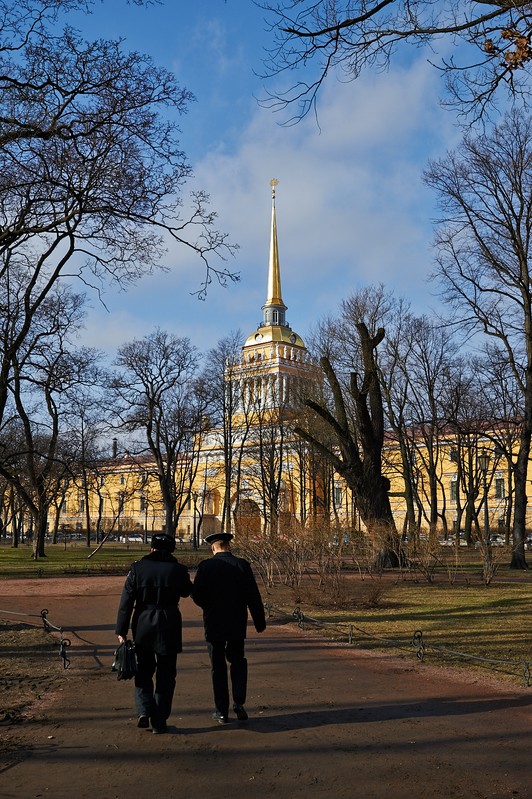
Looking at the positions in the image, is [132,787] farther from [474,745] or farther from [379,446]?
[379,446]

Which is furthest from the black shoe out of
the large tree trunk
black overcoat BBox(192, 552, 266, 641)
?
the large tree trunk

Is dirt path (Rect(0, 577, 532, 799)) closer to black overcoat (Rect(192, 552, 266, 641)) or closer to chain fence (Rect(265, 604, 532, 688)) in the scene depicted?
chain fence (Rect(265, 604, 532, 688))

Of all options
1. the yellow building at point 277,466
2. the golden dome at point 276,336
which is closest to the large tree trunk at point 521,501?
the yellow building at point 277,466

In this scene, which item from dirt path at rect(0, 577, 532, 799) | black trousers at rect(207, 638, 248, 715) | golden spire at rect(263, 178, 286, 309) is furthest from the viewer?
golden spire at rect(263, 178, 286, 309)

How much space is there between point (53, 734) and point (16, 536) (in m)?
59.1

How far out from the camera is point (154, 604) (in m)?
6.53

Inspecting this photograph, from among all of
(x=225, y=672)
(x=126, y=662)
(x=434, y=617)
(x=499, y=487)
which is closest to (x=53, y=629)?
(x=434, y=617)

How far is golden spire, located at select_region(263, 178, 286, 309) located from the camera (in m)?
84.1

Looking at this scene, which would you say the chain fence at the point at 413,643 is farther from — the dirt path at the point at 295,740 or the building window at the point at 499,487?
the building window at the point at 499,487

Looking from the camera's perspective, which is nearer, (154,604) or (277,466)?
(154,604)

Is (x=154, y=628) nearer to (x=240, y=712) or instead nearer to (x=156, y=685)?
(x=156, y=685)

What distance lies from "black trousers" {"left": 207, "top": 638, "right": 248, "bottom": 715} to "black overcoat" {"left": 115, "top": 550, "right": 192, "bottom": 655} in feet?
1.40

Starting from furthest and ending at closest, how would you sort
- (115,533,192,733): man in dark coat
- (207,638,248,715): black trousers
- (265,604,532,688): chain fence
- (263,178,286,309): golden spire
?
(263,178,286,309): golden spire → (265,604,532,688): chain fence → (207,638,248,715): black trousers → (115,533,192,733): man in dark coat

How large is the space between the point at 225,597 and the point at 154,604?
700 mm
